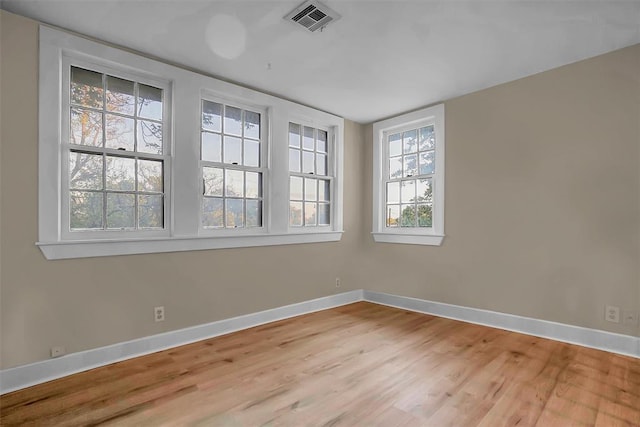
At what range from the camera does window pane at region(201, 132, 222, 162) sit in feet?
10.8

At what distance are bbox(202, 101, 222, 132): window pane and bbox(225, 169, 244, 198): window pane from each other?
0.45 meters

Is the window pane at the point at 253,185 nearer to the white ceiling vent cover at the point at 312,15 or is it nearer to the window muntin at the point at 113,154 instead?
the window muntin at the point at 113,154

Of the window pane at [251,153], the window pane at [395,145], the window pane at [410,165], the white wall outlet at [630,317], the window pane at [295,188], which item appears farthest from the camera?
the window pane at [395,145]

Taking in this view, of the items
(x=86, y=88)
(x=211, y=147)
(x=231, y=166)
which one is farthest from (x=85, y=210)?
(x=231, y=166)

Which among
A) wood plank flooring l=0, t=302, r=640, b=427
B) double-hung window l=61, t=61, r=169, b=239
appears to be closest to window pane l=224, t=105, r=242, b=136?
double-hung window l=61, t=61, r=169, b=239

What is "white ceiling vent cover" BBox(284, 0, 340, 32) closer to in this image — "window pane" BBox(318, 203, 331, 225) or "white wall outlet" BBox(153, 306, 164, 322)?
"window pane" BBox(318, 203, 331, 225)

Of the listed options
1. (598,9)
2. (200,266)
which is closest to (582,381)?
(598,9)

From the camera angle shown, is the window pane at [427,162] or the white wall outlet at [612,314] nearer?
the white wall outlet at [612,314]

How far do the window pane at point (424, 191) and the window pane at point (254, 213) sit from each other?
202cm

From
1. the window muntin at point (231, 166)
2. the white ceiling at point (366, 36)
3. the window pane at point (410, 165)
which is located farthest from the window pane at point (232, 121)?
the window pane at point (410, 165)

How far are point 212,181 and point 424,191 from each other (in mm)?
2551

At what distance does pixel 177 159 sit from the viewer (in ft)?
9.96

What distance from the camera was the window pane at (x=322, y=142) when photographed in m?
4.42

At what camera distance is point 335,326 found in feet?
11.7
